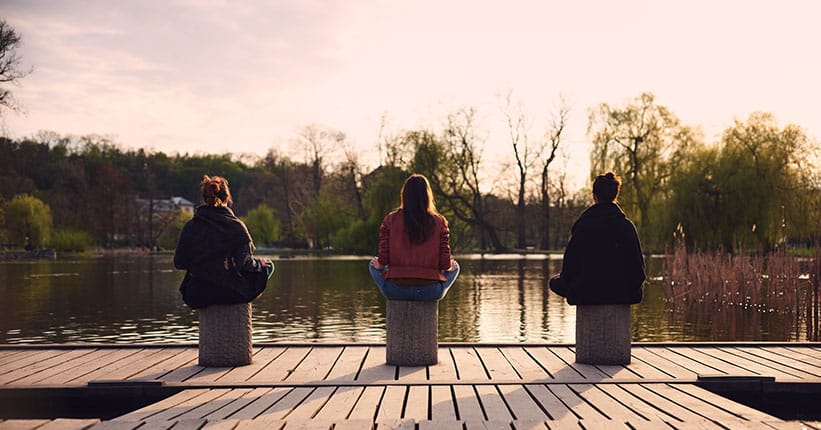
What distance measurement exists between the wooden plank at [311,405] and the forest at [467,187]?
34.3ft

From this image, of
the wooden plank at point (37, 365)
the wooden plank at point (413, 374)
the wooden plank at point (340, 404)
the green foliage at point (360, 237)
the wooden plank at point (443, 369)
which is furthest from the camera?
the green foliage at point (360, 237)

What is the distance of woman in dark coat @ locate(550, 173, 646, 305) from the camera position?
6.72 metres

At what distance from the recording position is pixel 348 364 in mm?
6887

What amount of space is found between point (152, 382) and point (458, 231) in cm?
4925

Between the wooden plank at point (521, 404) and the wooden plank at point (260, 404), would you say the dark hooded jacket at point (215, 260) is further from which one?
the wooden plank at point (521, 404)

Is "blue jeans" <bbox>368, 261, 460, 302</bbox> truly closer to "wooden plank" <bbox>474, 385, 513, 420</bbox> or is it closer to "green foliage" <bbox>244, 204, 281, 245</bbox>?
"wooden plank" <bbox>474, 385, 513, 420</bbox>

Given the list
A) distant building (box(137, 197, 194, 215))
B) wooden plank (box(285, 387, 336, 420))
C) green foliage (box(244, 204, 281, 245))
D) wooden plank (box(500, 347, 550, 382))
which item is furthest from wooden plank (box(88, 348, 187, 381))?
distant building (box(137, 197, 194, 215))

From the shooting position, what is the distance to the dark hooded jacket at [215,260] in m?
6.64

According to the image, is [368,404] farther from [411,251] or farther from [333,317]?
[333,317]

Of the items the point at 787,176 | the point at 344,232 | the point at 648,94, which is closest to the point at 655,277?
the point at 787,176

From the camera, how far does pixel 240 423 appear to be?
15.6ft

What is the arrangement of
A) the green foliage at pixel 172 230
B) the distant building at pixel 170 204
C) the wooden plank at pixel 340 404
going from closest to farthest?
the wooden plank at pixel 340 404, the green foliage at pixel 172 230, the distant building at pixel 170 204

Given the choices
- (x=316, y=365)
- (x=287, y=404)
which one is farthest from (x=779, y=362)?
(x=287, y=404)

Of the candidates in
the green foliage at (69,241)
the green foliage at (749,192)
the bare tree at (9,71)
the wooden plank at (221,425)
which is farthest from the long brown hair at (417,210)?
the green foliage at (69,241)
